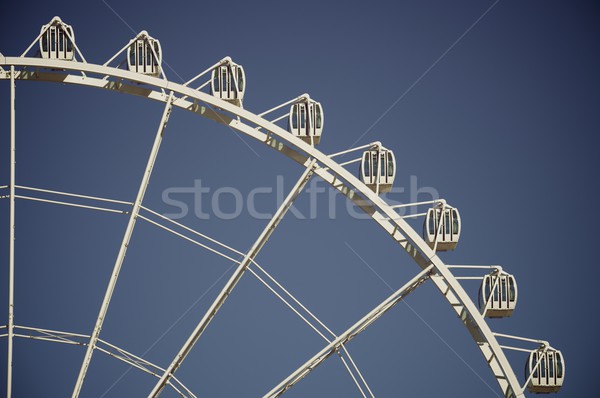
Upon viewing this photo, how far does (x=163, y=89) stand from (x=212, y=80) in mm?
1915

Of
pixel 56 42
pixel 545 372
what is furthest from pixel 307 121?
pixel 545 372

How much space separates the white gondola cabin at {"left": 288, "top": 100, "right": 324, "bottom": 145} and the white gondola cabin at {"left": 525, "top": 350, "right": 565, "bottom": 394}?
1200 centimetres

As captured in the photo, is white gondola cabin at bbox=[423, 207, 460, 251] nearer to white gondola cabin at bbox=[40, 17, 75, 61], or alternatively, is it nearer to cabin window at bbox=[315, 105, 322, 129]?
cabin window at bbox=[315, 105, 322, 129]

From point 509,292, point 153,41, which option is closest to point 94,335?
point 153,41

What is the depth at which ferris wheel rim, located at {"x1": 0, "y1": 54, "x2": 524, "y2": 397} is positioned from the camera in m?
41.6

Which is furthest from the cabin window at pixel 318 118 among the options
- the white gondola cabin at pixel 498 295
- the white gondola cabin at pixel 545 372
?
the white gondola cabin at pixel 545 372

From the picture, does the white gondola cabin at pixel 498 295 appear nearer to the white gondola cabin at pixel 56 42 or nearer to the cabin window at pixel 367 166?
the cabin window at pixel 367 166

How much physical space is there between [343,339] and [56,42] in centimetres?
1529

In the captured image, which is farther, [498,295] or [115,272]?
[498,295]

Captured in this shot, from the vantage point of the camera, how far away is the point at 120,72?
41.4 metres

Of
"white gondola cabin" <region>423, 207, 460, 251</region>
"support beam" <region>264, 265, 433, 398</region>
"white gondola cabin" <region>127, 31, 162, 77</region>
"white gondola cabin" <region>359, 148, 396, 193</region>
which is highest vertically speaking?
"white gondola cabin" <region>127, 31, 162, 77</region>

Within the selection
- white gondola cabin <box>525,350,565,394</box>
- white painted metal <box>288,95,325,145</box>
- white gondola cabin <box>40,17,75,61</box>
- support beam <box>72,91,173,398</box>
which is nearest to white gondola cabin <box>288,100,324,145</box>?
white painted metal <box>288,95,325,145</box>

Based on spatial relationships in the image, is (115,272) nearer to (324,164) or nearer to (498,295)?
(324,164)

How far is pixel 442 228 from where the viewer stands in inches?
1704
